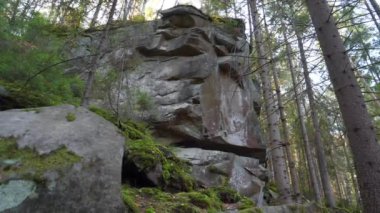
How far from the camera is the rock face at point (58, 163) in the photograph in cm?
315

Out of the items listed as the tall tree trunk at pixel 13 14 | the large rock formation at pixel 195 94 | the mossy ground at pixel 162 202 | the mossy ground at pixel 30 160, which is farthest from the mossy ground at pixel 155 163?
the large rock formation at pixel 195 94

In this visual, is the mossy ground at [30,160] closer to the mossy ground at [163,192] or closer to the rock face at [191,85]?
the mossy ground at [163,192]

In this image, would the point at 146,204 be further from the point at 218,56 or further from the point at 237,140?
the point at 218,56

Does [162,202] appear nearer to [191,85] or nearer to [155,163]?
[155,163]

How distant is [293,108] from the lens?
17844 millimetres

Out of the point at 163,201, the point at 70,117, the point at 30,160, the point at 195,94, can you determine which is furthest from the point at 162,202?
the point at 195,94

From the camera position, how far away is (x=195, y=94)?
12.0 meters

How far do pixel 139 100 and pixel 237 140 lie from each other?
4122mm

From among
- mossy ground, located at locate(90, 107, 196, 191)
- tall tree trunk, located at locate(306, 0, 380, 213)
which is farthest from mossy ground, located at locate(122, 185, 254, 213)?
tall tree trunk, located at locate(306, 0, 380, 213)

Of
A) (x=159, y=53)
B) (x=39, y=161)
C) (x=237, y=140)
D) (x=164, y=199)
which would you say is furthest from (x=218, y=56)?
(x=39, y=161)

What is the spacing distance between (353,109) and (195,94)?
325 inches

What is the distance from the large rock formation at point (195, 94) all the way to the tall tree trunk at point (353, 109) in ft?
19.4

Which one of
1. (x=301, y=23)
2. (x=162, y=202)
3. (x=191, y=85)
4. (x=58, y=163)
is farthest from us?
(x=191, y=85)

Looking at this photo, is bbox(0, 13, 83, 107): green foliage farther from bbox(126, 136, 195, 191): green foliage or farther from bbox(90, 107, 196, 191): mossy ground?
bbox(126, 136, 195, 191): green foliage
